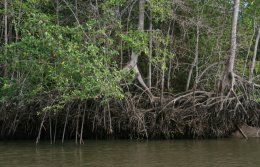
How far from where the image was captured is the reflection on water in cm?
844

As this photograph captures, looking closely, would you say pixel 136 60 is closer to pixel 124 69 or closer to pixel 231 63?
pixel 124 69

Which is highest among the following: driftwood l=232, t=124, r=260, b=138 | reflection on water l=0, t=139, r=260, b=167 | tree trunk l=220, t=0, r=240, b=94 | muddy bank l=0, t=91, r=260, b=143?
tree trunk l=220, t=0, r=240, b=94

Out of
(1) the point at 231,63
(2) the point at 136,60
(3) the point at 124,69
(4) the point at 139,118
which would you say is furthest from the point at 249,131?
Answer: (3) the point at 124,69

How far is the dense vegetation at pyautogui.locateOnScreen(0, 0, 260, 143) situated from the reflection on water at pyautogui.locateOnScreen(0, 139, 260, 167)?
685 mm

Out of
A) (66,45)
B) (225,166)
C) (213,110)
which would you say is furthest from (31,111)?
(225,166)

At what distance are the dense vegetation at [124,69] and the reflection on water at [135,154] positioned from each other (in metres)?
0.68

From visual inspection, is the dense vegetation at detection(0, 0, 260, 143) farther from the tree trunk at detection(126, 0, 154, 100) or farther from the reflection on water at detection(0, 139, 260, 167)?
the reflection on water at detection(0, 139, 260, 167)

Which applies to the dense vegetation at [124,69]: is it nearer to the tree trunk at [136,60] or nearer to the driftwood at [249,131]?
the tree trunk at [136,60]

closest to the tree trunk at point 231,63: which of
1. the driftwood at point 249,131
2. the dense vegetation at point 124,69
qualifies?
the dense vegetation at point 124,69

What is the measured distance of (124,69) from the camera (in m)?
11.9

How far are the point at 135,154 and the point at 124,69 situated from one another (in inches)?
114

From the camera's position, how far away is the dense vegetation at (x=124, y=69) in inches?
420

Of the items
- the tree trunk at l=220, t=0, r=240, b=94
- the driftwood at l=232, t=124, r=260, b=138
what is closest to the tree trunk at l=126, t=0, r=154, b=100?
the tree trunk at l=220, t=0, r=240, b=94

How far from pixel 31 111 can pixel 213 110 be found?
4950mm
